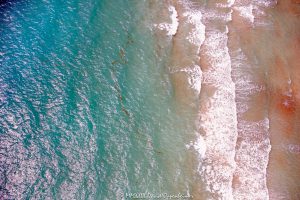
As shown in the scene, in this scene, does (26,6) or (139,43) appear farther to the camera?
(26,6)

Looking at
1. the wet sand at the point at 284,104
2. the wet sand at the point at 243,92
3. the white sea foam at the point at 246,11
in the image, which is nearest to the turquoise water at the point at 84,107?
the wet sand at the point at 243,92

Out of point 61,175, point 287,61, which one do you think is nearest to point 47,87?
point 61,175

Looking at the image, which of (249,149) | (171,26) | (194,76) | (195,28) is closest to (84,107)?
(194,76)

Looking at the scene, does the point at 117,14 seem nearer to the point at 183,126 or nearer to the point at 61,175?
the point at 183,126

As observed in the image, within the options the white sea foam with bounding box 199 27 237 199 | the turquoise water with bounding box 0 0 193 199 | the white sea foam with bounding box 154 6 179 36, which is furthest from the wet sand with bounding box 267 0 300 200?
the white sea foam with bounding box 154 6 179 36

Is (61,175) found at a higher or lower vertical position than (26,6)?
lower

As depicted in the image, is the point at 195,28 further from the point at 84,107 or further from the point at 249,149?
the point at 84,107

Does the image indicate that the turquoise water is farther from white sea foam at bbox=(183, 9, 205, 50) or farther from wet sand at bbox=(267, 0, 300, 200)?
wet sand at bbox=(267, 0, 300, 200)
